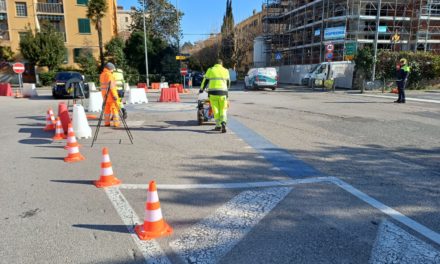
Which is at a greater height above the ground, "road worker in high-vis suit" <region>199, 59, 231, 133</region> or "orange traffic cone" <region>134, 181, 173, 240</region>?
"road worker in high-vis suit" <region>199, 59, 231, 133</region>

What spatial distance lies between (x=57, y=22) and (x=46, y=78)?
902cm

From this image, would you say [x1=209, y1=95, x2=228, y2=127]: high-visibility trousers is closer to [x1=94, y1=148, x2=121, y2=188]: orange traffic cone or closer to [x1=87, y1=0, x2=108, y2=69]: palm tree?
[x1=94, y1=148, x2=121, y2=188]: orange traffic cone

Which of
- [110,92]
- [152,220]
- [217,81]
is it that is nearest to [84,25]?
[110,92]

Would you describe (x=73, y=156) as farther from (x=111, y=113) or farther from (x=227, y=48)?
(x=227, y=48)

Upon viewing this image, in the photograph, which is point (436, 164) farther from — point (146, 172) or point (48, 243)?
point (48, 243)

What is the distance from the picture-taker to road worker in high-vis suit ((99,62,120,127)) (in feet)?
29.0

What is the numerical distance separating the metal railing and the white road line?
42501mm

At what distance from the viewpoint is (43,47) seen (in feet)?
111

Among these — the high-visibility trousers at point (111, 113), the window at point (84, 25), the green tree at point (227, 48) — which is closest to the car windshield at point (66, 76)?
the high-visibility trousers at point (111, 113)

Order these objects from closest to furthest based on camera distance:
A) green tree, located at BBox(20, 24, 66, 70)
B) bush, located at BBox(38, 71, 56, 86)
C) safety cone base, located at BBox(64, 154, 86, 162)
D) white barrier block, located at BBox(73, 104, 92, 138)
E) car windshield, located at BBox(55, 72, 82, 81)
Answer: safety cone base, located at BBox(64, 154, 86, 162) < white barrier block, located at BBox(73, 104, 92, 138) < car windshield, located at BBox(55, 72, 82, 81) < green tree, located at BBox(20, 24, 66, 70) < bush, located at BBox(38, 71, 56, 86)

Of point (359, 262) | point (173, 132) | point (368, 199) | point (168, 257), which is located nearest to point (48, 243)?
point (168, 257)

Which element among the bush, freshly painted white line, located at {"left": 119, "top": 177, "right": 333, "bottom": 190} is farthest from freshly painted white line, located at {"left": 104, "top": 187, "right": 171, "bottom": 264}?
the bush

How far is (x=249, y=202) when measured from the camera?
4289mm

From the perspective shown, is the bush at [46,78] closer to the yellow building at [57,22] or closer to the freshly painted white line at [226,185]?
the yellow building at [57,22]
